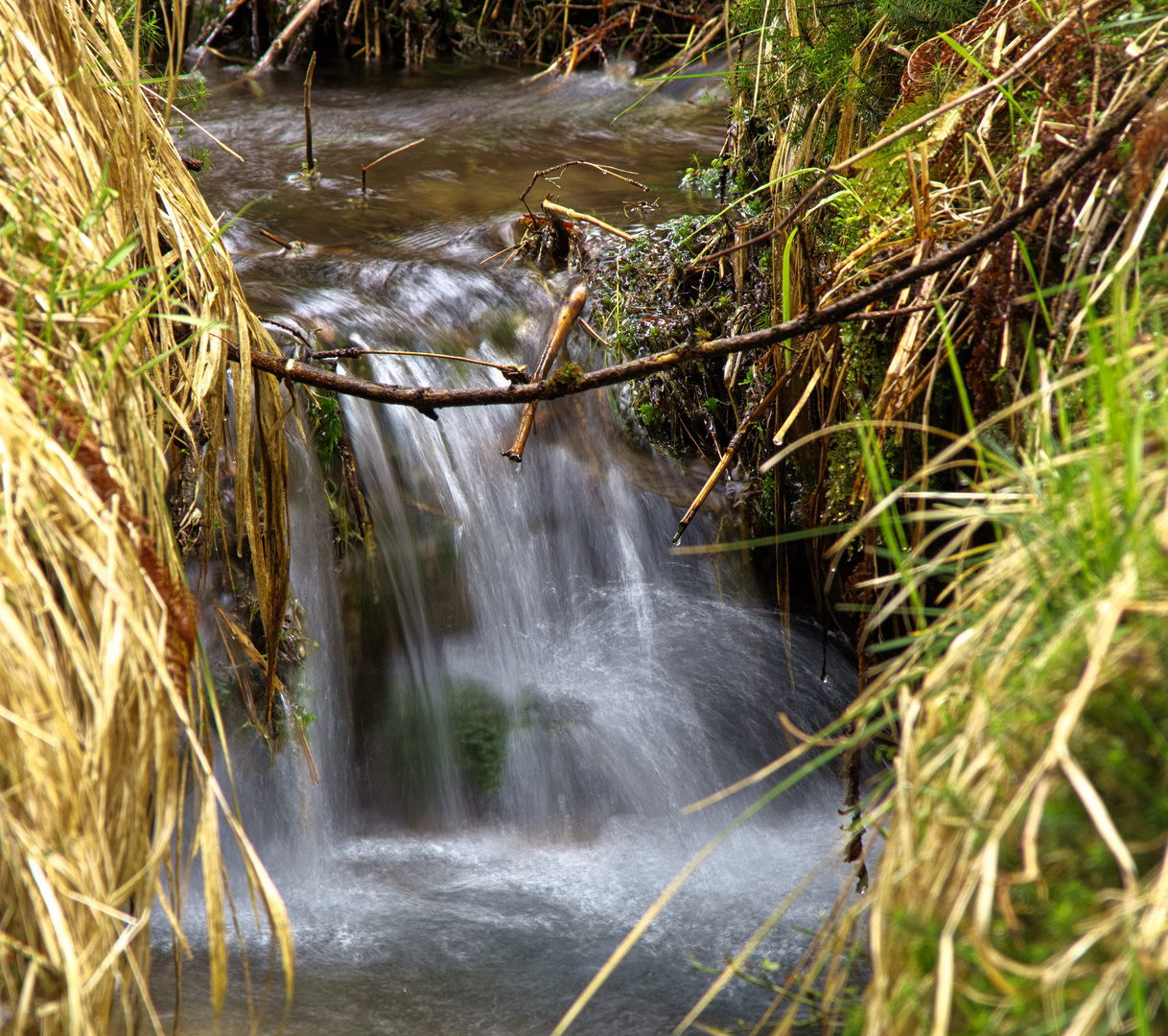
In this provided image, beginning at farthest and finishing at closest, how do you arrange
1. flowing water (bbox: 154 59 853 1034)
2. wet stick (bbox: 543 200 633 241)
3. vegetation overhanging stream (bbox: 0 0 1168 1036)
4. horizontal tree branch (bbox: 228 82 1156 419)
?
wet stick (bbox: 543 200 633 241) → flowing water (bbox: 154 59 853 1034) → horizontal tree branch (bbox: 228 82 1156 419) → vegetation overhanging stream (bbox: 0 0 1168 1036)

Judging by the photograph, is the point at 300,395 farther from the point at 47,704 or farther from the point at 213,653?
the point at 47,704

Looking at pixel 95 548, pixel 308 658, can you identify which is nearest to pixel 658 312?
pixel 308 658

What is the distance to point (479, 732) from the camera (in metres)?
3.42

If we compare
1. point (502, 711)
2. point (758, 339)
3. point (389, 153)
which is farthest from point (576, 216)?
point (758, 339)

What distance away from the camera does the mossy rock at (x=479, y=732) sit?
3.37 meters

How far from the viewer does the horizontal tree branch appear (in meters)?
1.77

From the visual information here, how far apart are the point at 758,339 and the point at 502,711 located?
2002 mm

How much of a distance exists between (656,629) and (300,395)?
4.75 ft

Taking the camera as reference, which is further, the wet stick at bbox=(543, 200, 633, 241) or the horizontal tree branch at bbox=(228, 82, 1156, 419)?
the wet stick at bbox=(543, 200, 633, 241)

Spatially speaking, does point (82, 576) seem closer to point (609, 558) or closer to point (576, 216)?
point (609, 558)

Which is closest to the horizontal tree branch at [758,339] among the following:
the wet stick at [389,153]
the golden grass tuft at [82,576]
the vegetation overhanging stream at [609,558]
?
the vegetation overhanging stream at [609,558]

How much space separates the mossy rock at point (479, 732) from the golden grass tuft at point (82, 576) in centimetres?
180

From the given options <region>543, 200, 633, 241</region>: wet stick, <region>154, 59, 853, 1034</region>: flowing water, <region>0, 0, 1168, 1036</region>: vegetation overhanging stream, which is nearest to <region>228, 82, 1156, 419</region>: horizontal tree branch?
<region>0, 0, 1168, 1036</region>: vegetation overhanging stream

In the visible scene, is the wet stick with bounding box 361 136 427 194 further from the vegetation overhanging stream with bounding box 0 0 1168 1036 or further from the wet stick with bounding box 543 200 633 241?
the wet stick with bounding box 543 200 633 241
